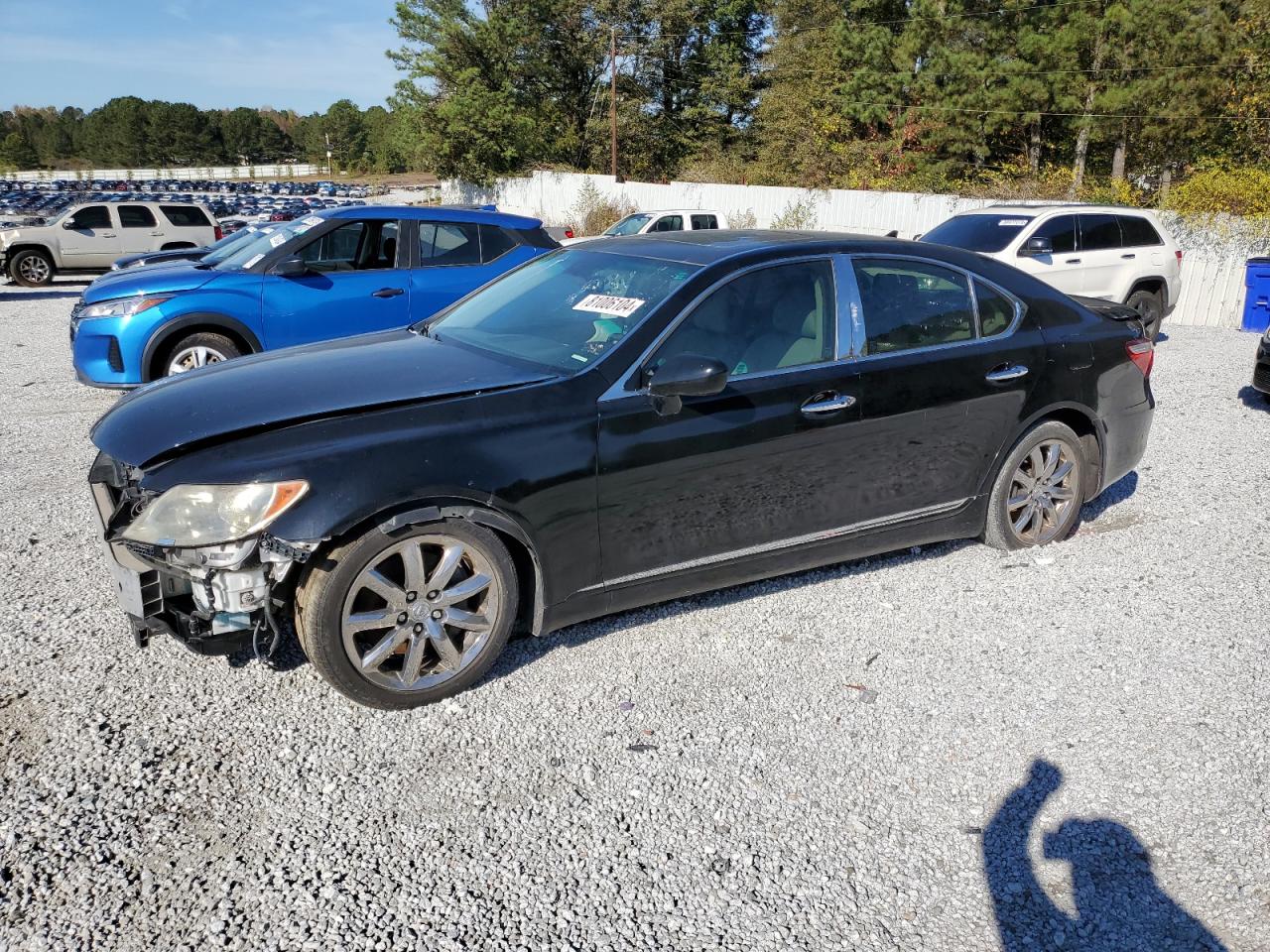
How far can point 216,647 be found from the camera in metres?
3.23

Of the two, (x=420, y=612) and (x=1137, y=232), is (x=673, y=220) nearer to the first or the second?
(x=1137, y=232)

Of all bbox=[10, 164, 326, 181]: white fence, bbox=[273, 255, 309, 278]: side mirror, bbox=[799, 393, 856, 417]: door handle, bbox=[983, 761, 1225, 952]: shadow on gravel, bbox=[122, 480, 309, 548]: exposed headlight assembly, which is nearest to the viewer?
bbox=[983, 761, 1225, 952]: shadow on gravel

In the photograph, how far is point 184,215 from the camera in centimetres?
1947

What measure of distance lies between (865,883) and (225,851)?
1825mm

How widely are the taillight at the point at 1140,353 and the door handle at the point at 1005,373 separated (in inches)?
36.0

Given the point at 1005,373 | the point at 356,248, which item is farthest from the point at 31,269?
the point at 1005,373

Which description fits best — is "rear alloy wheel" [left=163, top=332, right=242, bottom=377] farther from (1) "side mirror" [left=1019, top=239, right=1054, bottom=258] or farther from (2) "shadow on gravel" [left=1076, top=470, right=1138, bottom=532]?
(1) "side mirror" [left=1019, top=239, right=1054, bottom=258]

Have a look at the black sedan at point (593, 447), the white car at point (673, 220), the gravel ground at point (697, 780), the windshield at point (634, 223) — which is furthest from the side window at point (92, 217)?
the black sedan at point (593, 447)

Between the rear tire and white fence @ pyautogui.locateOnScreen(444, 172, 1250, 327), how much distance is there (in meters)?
10.8

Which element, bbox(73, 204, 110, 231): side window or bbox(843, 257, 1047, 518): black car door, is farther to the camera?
bbox(73, 204, 110, 231): side window

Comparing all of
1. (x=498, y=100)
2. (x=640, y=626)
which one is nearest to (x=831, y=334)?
(x=640, y=626)

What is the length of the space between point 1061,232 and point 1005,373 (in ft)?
26.6

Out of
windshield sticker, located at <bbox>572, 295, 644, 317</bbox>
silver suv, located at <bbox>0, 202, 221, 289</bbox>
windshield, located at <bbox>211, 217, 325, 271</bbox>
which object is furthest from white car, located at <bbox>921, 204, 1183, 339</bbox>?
silver suv, located at <bbox>0, 202, 221, 289</bbox>

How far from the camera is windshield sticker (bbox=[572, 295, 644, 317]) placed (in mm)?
3918
